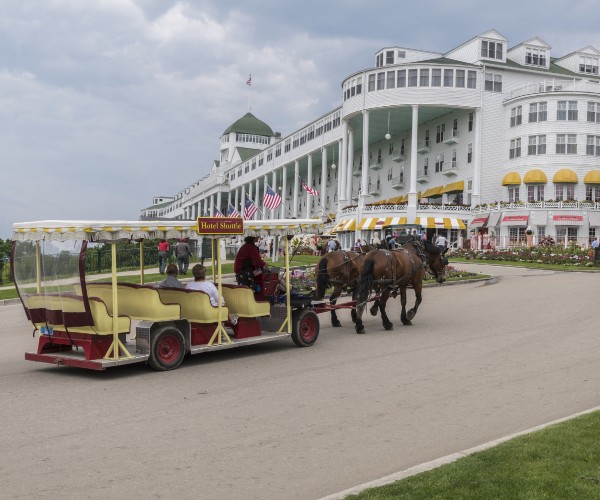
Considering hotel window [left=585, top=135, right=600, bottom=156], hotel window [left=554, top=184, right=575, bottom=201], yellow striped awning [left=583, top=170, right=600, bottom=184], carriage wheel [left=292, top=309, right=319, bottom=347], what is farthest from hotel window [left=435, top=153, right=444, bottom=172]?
carriage wheel [left=292, top=309, right=319, bottom=347]

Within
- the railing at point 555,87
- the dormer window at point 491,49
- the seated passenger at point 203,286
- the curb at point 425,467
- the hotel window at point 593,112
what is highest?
the dormer window at point 491,49

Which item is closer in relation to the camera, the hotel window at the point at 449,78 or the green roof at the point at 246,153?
the hotel window at the point at 449,78

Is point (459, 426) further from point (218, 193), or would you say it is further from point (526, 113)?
point (218, 193)

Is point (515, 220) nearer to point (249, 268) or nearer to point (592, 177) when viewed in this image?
point (592, 177)

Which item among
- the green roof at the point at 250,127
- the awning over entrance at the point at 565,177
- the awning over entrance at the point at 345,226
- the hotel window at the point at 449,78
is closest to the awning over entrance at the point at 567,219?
the awning over entrance at the point at 565,177

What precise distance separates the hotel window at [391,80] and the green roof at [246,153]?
5733 centimetres

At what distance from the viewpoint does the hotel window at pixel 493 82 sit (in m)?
62.3

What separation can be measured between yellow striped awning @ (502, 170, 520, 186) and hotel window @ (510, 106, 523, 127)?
4684mm

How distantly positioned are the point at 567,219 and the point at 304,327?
45.6m

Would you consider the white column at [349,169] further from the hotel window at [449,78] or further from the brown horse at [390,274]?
the brown horse at [390,274]

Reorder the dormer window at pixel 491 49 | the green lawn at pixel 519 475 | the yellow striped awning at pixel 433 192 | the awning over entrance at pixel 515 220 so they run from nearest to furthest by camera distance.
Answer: the green lawn at pixel 519 475 < the awning over entrance at pixel 515 220 < the dormer window at pixel 491 49 < the yellow striped awning at pixel 433 192

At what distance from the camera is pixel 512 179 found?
58.6 m

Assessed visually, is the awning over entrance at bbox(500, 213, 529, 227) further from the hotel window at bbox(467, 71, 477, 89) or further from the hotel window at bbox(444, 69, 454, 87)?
the hotel window at bbox(444, 69, 454, 87)

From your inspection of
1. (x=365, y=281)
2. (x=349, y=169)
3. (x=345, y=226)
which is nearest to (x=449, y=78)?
(x=349, y=169)
